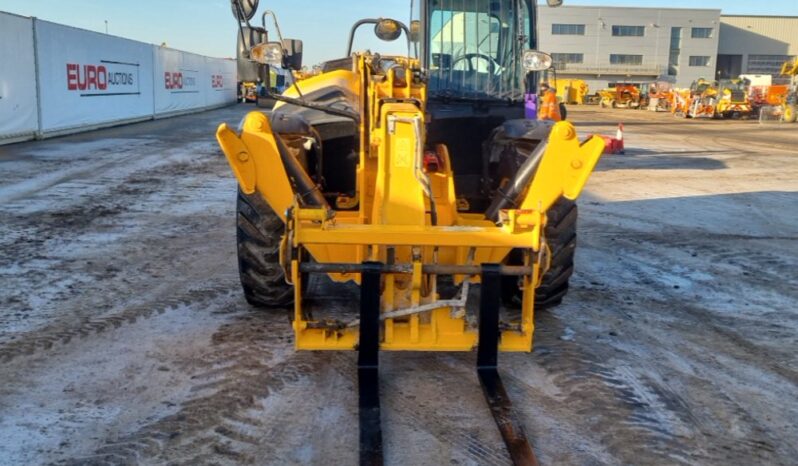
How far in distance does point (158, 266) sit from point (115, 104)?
17.4 m

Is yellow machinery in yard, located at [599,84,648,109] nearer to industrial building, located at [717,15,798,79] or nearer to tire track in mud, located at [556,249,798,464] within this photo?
industrial building, located at [717,15,798,79]

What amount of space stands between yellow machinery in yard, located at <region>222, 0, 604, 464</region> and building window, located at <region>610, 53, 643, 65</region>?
6561 cm

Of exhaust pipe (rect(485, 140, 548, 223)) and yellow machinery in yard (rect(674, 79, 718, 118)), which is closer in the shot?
exhaust pipe (rect(485, 140, 548, 223))

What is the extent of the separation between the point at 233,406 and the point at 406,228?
1.27 m

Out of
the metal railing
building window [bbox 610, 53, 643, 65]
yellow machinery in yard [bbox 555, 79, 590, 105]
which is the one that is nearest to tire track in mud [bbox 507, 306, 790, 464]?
yellow machinery in yard [bbox 555, 79, 590, 105]

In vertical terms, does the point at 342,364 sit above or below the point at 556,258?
below

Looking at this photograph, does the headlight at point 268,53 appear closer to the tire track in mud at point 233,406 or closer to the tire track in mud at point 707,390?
the tire track in mud at point 233,406

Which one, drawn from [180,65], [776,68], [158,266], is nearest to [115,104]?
[180,65]

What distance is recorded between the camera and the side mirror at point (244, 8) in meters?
3.96

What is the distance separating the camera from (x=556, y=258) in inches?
183

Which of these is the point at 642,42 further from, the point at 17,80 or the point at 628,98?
the point at 17,80

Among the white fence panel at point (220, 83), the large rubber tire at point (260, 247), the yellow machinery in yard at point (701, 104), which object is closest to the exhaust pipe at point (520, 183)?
the large rubber tire at point (260, 247)

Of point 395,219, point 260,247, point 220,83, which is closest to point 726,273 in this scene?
point 395,219

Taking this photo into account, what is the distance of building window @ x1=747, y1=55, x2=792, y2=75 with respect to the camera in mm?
69688
